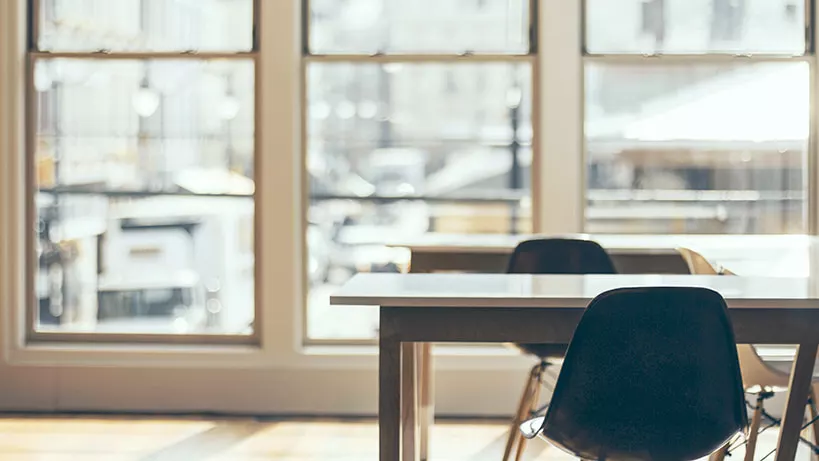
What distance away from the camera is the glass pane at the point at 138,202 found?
16.9 ft

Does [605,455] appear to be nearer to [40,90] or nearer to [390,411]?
[390,411]

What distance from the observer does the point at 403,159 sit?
513 centimetres

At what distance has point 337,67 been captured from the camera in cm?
511

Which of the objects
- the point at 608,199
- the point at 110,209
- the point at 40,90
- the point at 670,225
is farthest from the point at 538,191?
the point at 40,90

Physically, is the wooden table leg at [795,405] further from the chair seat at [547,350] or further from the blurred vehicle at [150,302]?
the blurred vehicle at [150,302]

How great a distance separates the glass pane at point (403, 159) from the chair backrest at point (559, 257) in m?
1.39

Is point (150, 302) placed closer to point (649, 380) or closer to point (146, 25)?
point (146, 25)

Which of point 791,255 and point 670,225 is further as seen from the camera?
point 670,225

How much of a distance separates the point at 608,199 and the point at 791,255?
1559 millimetres

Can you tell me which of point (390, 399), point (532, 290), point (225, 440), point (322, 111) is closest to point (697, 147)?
point (322, 111)

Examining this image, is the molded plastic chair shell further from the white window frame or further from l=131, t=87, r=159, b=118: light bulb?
l=131, t=87, r=159, b=118: light bulb

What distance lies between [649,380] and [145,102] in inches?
141

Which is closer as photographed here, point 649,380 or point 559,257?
point 649,380

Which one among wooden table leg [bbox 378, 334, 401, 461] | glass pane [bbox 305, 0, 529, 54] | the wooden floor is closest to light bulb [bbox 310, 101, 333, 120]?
glass pane [bbox 305, 0, 529, 54]
